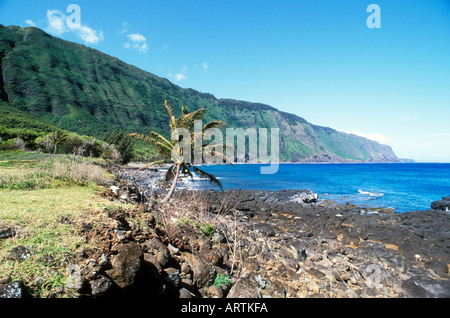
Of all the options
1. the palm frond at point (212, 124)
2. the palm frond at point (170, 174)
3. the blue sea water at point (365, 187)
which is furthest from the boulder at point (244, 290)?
the blue sea water at point (365, 187)

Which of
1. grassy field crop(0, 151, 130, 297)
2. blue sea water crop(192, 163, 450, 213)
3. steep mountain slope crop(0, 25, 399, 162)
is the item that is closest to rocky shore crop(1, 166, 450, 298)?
grassy field crop(0, 151, 130, 297)

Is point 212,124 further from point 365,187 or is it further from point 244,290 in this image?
point 365,187

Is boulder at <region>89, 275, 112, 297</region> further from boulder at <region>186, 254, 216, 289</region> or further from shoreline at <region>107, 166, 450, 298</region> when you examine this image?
shoreline at <region>107, 166, 450, 298</region>

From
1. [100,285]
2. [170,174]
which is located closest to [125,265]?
[100,285]

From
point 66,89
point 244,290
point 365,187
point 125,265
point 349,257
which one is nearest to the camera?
point 125,265

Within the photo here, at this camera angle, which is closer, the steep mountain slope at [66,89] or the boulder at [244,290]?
the boulder at [244,290]

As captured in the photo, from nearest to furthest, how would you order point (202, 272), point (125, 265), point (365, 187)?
1. point (125, 265)
2. point (202, 272)
3. point (365, 187)

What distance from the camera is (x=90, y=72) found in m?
177

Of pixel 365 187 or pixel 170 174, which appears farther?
pixel 365 187

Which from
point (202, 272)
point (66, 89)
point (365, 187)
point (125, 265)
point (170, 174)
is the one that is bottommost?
point (365, 187)

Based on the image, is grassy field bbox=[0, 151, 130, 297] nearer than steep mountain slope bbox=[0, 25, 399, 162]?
Yes

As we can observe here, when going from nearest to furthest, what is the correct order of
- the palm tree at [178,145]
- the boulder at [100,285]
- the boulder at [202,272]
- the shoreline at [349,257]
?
the boulder at [100,285] < the boulder at [202,272] < the shoreline at [349,257] < the palm tree at [178,145]

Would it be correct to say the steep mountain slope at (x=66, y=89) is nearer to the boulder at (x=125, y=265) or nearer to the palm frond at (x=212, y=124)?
the palm frond at (x=212, y=124)

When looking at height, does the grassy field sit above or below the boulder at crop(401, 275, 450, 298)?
above
